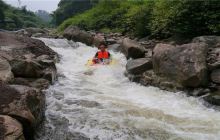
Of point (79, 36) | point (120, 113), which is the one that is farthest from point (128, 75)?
point (79, 36)

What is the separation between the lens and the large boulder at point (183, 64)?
8617 mm

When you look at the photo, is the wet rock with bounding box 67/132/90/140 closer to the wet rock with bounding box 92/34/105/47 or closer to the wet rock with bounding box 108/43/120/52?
the wet rock with bounding box 108/43/120/52

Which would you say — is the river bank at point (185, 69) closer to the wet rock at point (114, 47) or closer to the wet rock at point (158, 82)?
the wet rock at point (158, 82)

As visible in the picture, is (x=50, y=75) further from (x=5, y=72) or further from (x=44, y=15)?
(x=44, y=15)

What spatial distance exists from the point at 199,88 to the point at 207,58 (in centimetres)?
94

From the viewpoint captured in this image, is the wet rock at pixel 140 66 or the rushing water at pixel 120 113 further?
the wet rock at pixel 140 66

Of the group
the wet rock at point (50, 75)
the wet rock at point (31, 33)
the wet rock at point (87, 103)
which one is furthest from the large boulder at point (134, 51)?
the wet rock at point (31, 33)

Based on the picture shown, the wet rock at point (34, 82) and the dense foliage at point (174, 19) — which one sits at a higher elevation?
the dense foliage at point (174, 19)

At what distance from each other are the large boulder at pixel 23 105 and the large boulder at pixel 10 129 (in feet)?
0.93

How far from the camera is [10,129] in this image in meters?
5.14

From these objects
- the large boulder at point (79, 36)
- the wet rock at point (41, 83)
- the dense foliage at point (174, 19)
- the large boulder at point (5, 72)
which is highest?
the dense foliage at point (174, 19)

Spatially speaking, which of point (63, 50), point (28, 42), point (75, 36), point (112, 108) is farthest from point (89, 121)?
point (75, 36)

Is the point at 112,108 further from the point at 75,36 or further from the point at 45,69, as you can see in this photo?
the point at 75,36

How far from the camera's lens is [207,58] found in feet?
30.1
